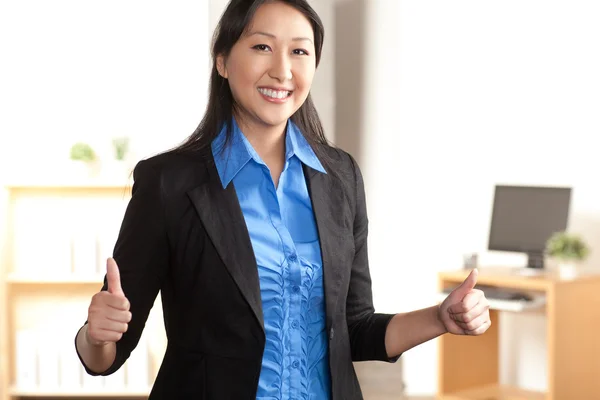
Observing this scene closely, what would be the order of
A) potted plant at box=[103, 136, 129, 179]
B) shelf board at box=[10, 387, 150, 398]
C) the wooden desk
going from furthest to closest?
potted plant at box=[103, 136, 129, 179]
shelf board at box=[10, 387, 150, 398]
the wooden desk

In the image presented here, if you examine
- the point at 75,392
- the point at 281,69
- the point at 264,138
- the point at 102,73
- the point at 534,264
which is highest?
the point at 102,73

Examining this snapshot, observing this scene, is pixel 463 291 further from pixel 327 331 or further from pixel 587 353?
pixel 587 353

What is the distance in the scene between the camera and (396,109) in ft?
16.8

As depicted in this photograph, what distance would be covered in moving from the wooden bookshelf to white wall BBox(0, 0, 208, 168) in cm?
49

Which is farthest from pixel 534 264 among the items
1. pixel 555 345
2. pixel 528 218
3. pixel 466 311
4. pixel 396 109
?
pixel 466 311

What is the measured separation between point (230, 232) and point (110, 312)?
0.77 ft

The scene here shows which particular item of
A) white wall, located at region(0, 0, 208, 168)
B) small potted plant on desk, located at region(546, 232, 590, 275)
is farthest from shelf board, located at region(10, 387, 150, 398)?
small potted plant on desk, located at region(546, 232, 590, 275)

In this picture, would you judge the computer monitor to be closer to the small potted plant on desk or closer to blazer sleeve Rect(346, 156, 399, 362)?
the small potted plant on desk

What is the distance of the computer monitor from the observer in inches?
169

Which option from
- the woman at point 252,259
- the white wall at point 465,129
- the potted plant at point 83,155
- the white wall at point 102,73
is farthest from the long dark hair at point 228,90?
the white wall at point 102,73

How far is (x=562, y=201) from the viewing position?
169 inches

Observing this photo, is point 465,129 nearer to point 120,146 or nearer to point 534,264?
point 534,264

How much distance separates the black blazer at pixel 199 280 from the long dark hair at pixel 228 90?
3.1 inches

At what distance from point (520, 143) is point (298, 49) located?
3345 mm
